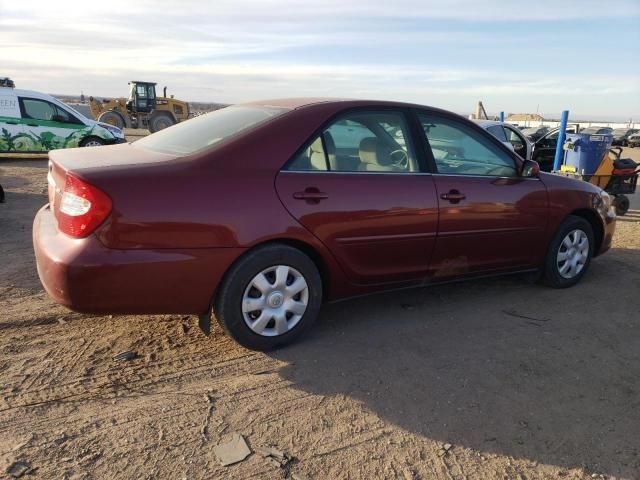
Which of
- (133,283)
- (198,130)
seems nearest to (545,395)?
(133,283)

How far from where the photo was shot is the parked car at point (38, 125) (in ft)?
43.9

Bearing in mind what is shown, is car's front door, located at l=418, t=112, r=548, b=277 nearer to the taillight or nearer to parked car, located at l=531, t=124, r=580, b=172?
the taillight

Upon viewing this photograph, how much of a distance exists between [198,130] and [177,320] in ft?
4.44

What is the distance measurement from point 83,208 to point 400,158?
212cm

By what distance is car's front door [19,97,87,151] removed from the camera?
13.6m

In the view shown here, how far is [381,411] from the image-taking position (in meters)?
2.83

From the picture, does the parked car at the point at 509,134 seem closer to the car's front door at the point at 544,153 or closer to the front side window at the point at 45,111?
the car's front door at the point at 544,153

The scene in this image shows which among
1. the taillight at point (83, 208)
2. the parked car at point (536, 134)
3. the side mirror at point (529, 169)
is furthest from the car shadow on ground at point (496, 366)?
the parked car at point (536, 134)

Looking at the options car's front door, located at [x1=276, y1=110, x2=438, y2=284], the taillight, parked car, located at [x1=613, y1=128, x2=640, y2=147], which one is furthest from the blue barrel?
parked car, located at [x1=613, y1=128, x2=640, y2=147]

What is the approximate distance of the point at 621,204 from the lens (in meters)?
8.93

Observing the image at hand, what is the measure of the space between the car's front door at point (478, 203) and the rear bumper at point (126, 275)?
5.61 feet

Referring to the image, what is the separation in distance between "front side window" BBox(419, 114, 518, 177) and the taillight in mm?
2330

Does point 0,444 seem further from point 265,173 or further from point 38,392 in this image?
point 265,173

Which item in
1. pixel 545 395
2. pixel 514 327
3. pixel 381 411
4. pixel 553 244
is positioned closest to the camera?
pixel 381 411
